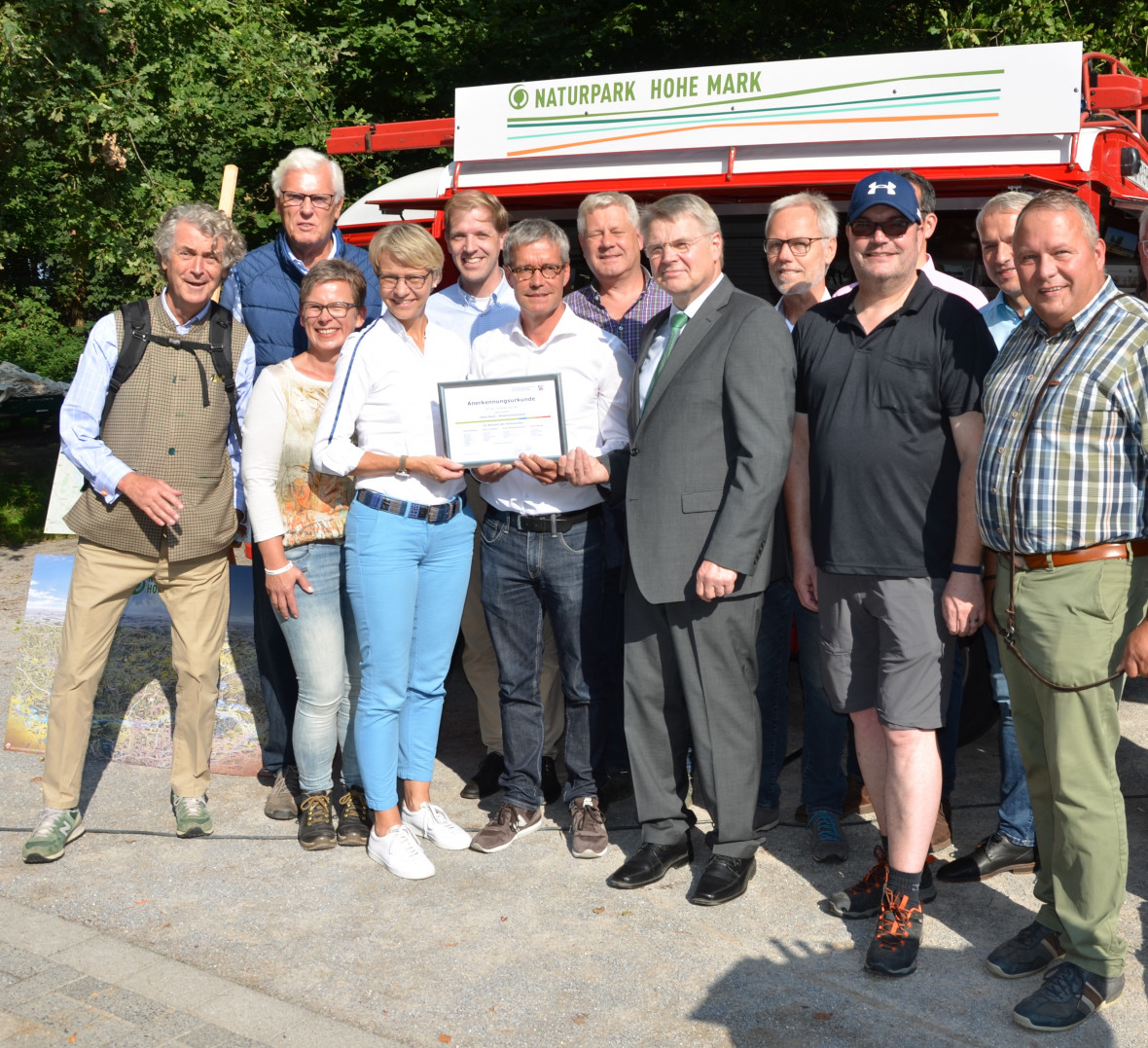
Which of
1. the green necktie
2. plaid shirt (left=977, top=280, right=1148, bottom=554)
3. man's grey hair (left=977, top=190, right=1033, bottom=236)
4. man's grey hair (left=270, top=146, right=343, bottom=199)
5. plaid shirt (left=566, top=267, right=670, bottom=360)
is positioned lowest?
plaid shirt (left=977, top=280, right=1148, bottom=554)

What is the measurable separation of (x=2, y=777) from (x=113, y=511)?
1.59 m

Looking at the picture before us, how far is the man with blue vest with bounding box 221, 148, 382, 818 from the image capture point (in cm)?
463

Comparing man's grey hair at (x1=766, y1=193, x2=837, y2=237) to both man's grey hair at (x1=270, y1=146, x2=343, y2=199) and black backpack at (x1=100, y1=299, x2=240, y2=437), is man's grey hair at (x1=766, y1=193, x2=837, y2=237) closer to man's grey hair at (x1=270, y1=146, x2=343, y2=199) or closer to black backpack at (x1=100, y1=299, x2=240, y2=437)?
man's grey hair at (x1=270, y1=146, x2=343, y2=199)

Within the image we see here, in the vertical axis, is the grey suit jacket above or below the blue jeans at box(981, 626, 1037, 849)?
above

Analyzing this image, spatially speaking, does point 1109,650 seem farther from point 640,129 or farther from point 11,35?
point 11,35

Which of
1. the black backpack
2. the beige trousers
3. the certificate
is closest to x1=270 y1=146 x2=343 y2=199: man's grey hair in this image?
the black backpack

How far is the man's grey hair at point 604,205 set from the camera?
15.1 feet

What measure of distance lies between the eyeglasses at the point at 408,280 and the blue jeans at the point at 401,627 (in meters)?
0.75

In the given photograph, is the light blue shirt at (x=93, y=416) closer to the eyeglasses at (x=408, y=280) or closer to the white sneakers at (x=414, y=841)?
the eyeglasses at (x=408, y=280)

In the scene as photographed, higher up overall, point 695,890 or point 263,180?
point 263,180

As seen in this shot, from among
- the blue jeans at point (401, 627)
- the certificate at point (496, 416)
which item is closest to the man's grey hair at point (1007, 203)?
the certificate at point (496, 416)

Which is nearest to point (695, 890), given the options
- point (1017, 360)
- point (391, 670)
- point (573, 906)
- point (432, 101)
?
point (573, 906)

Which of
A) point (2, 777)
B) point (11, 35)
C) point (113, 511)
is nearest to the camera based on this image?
point (113, 511)

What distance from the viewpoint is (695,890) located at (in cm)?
398
